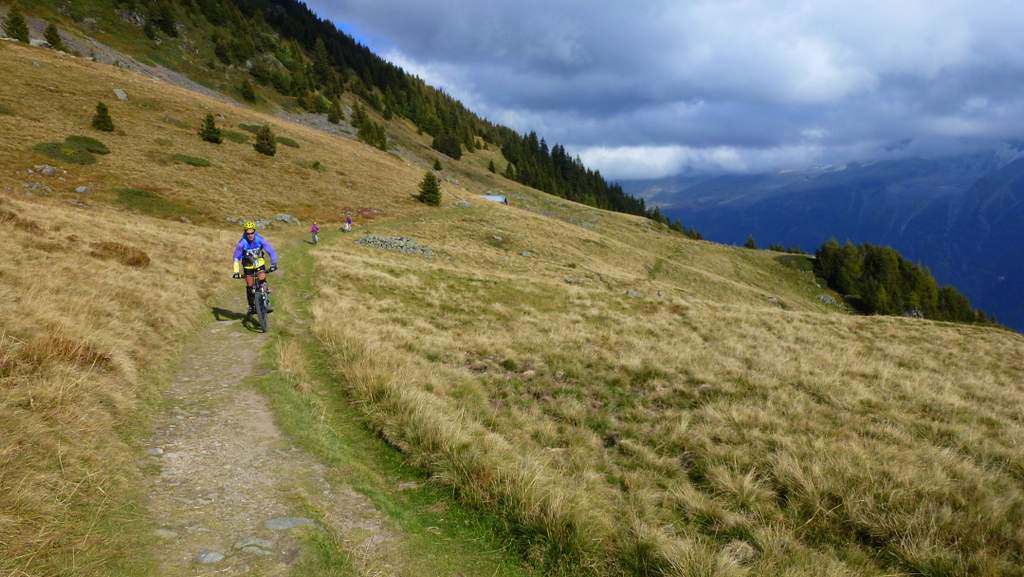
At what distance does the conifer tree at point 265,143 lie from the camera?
5484cm

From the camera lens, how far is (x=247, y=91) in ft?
301

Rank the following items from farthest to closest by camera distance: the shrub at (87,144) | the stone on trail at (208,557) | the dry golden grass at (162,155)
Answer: the shrub at (87,144), the dry golden grass at (162,155), the stone on trail at (208,557)

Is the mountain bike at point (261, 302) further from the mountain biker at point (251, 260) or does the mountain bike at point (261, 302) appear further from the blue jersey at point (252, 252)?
the blue jersey at point (252, 252)

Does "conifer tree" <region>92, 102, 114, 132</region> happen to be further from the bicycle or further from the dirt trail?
the dirt trail

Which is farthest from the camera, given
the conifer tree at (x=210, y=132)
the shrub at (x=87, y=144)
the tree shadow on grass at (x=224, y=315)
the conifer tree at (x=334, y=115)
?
the conifer tree at (x=334, y=115)

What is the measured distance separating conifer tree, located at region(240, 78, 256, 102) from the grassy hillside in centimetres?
8480

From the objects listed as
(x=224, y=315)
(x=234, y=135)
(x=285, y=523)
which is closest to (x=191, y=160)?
(x=234, y=135)

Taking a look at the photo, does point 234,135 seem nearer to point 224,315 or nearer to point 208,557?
point 224,315

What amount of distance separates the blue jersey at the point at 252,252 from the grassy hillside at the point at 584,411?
198 centimetres

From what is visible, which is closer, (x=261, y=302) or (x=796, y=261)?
(x=261, y=302)

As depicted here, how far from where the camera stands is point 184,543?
172 inches

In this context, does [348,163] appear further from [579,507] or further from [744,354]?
[579,507]

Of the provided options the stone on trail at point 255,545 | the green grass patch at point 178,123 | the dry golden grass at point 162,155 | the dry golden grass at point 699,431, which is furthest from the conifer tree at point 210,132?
the stone on trail at point 255,545

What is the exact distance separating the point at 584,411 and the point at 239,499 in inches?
273
